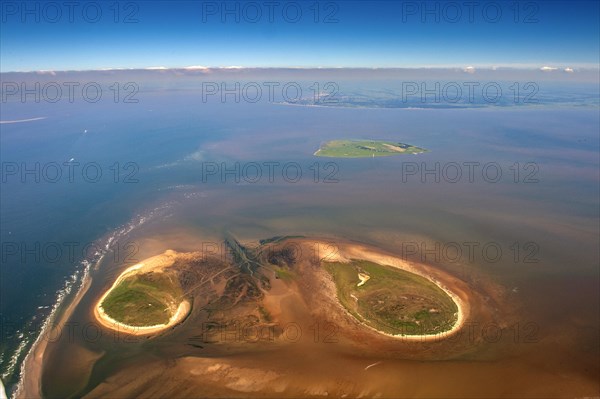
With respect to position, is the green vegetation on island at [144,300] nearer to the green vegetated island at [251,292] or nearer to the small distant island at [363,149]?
the green vegetated island at [251,292]

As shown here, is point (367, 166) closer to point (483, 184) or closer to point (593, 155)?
point (483, 184)

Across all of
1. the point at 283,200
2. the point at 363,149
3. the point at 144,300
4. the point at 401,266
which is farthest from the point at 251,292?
the point at 363,149

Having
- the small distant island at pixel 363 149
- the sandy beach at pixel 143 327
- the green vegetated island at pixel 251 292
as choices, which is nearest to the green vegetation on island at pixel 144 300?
the green vegetated island at pixel 251 292

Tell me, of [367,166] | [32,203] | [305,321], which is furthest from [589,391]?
[32,203]

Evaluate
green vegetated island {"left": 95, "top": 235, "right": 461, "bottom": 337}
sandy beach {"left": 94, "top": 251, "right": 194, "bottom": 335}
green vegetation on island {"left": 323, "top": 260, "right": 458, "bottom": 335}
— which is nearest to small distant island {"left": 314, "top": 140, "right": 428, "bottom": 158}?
green vegetated island {"left": 95, "top": 235, "right": 461, "bottom": 337}

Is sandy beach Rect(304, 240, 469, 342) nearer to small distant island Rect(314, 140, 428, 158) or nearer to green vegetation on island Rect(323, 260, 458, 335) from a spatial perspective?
green vegetation on island Rect(323, 260, 458, 335)
